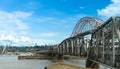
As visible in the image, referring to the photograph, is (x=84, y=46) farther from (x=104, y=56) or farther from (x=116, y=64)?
(x=116, y=64)

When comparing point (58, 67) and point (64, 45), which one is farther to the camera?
point (64, 45)

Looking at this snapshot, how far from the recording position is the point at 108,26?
167ft

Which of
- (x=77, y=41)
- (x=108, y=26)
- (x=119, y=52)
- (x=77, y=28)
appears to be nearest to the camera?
(x=119, y=52)

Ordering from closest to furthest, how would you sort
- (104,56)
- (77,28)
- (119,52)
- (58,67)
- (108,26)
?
(119,52) < (108,26) < (104,56) < (58,67) < (77,28)

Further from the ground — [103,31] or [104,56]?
[103,31]

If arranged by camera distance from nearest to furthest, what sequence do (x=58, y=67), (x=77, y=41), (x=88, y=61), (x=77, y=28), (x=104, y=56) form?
(x=104, y=56) < (x=58, y=67) < (x=88, y=61) < (x=77, y=41) < (x=77, y=28)

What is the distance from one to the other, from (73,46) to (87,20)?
52.5ft

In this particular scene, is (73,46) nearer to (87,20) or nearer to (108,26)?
(87,20)

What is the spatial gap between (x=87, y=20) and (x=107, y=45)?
3988 inches

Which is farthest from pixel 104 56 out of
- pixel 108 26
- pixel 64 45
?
pixel 64 45

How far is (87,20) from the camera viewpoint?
153000mm

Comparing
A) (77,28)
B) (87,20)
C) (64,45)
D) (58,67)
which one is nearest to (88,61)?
(58,67)

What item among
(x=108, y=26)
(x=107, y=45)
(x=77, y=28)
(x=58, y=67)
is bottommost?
(x=58, y=67)

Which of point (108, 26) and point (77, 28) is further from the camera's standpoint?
point (77, 28)
